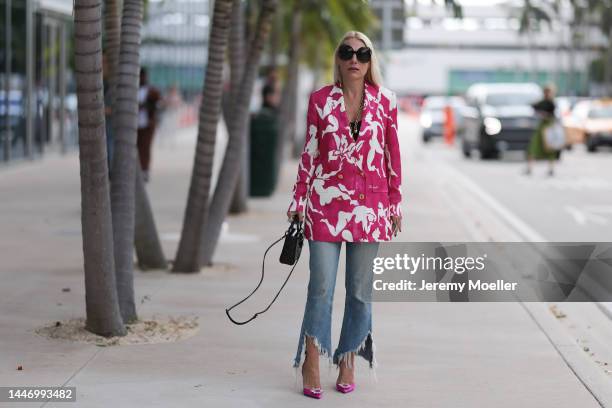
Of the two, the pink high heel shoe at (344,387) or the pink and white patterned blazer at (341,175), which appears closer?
the pink and white patterned blazer at (341,175)

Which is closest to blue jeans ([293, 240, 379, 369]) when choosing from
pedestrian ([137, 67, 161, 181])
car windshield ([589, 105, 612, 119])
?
pedestrian ([137, 67, 161, 181])

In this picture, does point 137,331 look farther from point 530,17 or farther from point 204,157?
point 530,17

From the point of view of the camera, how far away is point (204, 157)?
11148 mm

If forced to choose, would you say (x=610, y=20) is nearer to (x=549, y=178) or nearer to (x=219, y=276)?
(x=549, y=178)

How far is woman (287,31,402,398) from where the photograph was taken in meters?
6.85

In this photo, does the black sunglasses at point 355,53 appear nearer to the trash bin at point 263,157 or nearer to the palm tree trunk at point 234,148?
the palm tree trunk at point 234,148

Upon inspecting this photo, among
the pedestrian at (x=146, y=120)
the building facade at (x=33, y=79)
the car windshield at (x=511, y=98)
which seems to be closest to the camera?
the pedestrian at (x=146, y=120)

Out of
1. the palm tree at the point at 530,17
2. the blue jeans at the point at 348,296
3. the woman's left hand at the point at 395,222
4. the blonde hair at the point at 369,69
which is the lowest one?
the blue jeans at the point at 348,296

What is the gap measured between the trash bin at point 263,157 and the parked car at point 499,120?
14699mm

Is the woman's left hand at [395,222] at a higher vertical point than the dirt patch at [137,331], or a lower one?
higher

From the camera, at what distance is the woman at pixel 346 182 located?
22.5 ft

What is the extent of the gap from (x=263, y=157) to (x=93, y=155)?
11.8 metres

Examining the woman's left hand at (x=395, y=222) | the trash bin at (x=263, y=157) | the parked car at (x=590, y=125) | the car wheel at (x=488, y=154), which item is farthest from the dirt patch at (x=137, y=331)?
the parked car at (x=590, y=125)

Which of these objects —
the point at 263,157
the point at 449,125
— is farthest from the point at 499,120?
the point at 263,157
